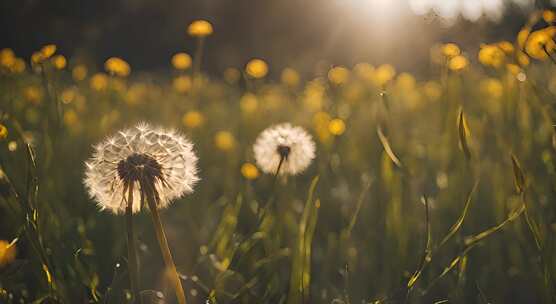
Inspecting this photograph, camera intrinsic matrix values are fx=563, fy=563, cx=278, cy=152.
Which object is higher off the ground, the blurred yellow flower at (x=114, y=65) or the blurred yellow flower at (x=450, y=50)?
the blurred yellow flower at (x=114, y=65)

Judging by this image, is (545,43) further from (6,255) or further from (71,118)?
(71,118)

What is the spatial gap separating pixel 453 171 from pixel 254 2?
11.7 metres

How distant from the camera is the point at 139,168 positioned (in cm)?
120

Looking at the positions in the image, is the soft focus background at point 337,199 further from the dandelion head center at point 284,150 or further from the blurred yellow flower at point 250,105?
the dandelion head center at point 284,150

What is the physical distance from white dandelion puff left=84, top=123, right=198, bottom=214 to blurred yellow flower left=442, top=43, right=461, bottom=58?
77cm

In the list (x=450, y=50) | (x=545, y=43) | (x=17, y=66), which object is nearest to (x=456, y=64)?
(x=450, y=50)

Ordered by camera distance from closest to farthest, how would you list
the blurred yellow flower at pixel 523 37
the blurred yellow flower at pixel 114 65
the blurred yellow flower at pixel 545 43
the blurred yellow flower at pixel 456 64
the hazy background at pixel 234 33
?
1. the blurred yellow flower at pixel 545 43
2. the blurred yellow flower at pixel 523 37
3. the blurred yellow flower at pixel 456 64
4. the blurred yellow flower at pixel 114 65
5. the hazy background at pixel 234 33

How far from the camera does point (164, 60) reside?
1282 cm

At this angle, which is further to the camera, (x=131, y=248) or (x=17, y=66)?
(x=17, y=66)

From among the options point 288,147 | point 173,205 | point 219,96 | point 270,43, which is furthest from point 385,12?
point 270,43

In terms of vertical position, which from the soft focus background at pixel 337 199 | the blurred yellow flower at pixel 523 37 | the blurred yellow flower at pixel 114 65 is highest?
the blurred yellow flower at pixel 114 65

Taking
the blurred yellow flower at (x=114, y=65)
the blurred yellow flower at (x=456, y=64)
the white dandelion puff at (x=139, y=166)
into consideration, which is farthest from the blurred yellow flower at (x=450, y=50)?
the blurred yellow flower at (x=114, y=65)

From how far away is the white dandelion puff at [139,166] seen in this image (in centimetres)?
121

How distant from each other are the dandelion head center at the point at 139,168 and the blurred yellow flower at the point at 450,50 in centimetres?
87
